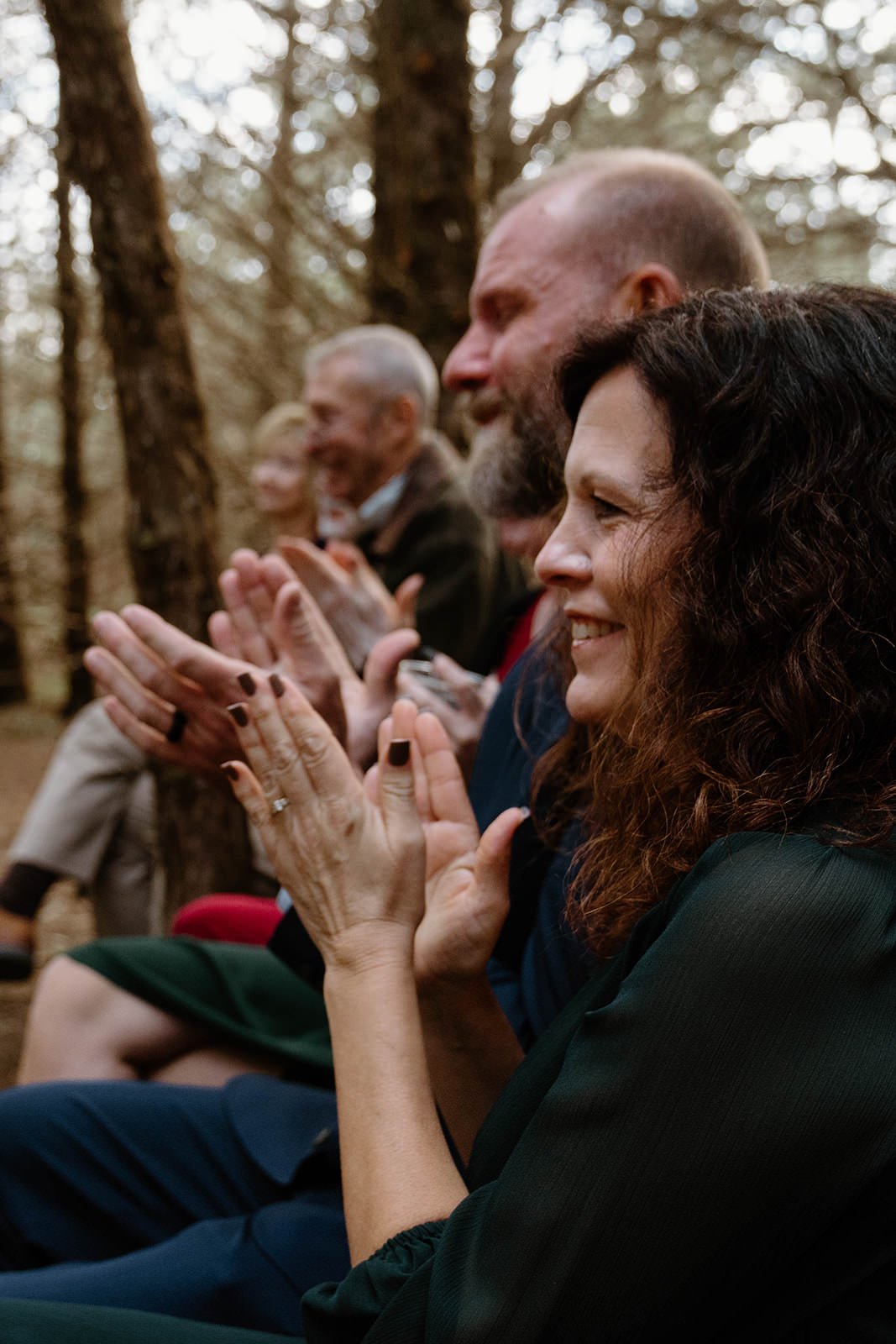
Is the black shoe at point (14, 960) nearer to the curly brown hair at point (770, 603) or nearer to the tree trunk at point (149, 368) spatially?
the tree trunk at point (149, 368)

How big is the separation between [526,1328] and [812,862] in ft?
1.42

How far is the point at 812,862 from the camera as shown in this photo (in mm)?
931

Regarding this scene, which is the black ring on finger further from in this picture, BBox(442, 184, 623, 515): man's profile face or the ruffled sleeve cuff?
the ruffled sleeve cuff

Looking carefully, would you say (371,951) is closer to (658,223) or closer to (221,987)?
(221,987)

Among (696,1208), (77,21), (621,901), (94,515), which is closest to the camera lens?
Answer: (696,1208)

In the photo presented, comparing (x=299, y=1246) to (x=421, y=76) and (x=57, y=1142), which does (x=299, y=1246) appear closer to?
(x=57, y=1142)

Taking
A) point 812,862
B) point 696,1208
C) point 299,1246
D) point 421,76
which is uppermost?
point 421,76

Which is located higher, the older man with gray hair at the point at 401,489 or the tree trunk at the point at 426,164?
the tree trunk at the point at 426,164

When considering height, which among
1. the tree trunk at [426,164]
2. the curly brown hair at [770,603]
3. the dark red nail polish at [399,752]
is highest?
the tree trunk at [426,164]

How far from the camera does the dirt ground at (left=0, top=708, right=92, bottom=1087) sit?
377cm

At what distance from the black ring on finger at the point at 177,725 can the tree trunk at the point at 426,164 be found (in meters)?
3.27

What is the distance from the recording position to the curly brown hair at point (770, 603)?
105 cm

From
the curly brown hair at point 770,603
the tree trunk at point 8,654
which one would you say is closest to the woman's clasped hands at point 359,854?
the curly brown hair at point 770,603

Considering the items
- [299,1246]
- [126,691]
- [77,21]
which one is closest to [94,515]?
[77,21]
